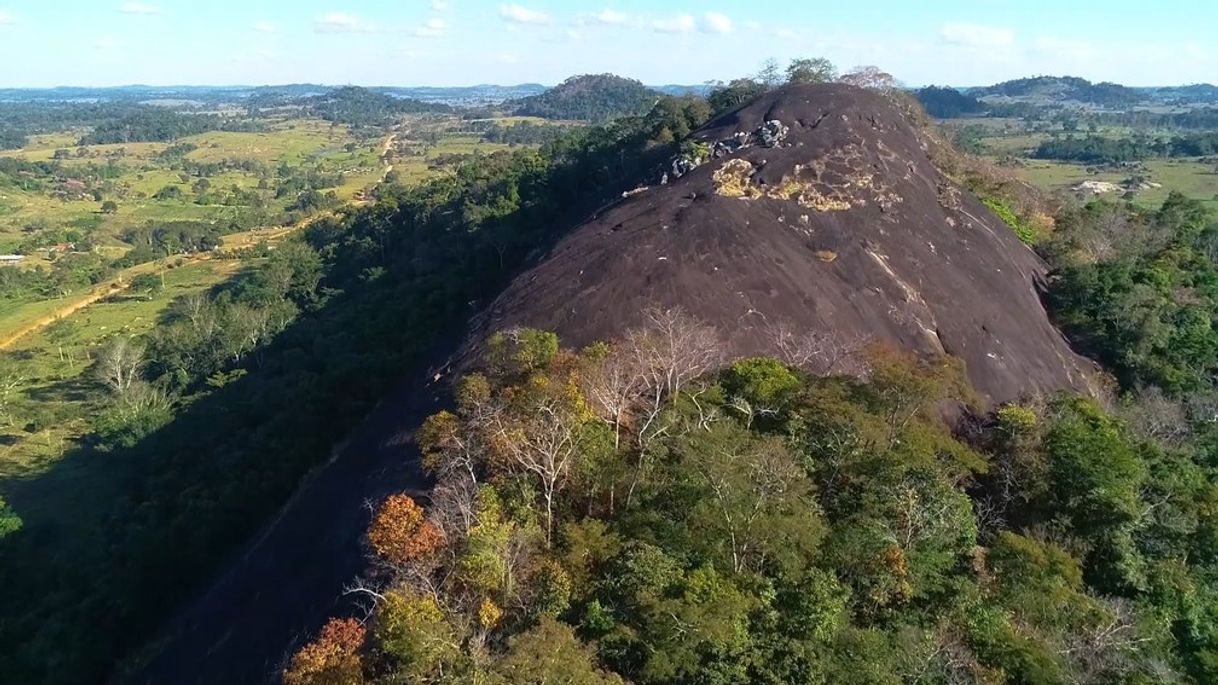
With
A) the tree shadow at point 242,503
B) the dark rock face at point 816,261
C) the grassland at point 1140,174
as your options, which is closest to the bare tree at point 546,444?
the tree shadow at point 242,503

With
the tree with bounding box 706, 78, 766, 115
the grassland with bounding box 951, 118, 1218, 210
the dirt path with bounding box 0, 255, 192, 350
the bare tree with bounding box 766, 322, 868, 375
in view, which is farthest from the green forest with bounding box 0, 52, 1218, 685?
the grassland with bounding box 951, 118, 1218, 210

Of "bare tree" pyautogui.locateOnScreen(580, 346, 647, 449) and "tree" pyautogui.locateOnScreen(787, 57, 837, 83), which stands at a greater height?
"tree" pyautogui.locateOnScreen(787, 57, 837, 83)

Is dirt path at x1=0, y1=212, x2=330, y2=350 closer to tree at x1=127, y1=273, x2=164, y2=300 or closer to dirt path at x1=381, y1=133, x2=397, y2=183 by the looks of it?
tree at x1=127, y1=273, x2=164, y2=300

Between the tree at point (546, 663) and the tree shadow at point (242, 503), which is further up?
the tree at point (546, 663)

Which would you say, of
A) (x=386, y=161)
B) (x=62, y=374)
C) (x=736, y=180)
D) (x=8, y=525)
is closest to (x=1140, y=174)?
(x=736, y=180)

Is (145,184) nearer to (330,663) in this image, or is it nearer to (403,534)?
(403,534)

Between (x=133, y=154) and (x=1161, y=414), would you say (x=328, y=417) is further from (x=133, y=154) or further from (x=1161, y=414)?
(x=133, y=154)

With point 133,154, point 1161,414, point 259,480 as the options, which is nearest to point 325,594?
point 259,480

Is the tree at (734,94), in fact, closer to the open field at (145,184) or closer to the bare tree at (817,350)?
the bare tree at (817,350)
